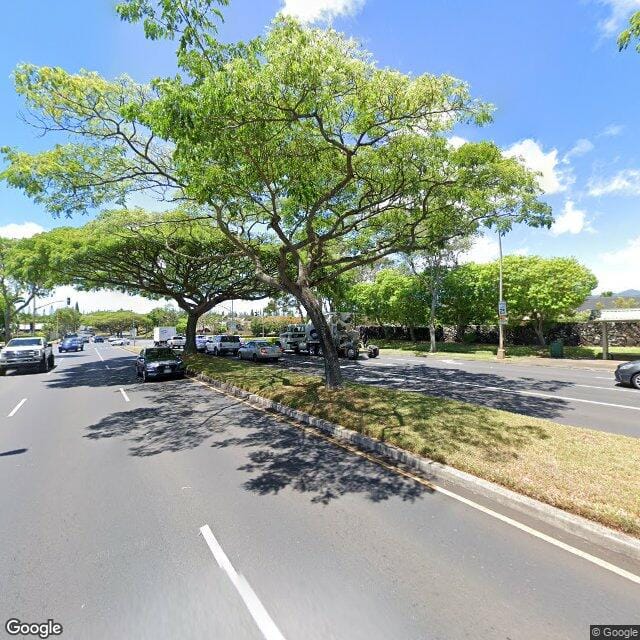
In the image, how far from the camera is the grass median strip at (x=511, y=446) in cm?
488

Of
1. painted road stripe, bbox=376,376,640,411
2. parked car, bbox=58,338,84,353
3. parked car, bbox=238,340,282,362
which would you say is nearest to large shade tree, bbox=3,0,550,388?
painted road stripe, bbox=376,376,640,411

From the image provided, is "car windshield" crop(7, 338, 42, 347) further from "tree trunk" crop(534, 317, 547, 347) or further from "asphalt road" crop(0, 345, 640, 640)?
"tree trunk" crop(534, 317, 547, 347)

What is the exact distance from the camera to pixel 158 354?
18.1 m

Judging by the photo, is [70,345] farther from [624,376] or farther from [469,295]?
[624,376]

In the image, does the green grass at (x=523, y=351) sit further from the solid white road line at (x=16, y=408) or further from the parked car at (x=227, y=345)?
the solid white road line at (x=16, y=408)

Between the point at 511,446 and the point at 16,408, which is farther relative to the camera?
the point at 16,408

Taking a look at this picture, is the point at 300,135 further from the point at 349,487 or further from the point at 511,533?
the point at 511,533

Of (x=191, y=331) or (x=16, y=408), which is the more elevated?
(x=191, y=331)

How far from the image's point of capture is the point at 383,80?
8234 millimetres

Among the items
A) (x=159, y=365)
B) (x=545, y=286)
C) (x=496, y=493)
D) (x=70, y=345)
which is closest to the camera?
(x=496, y=493)

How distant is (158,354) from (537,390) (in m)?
15.2

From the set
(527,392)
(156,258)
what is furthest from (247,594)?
(156,258)

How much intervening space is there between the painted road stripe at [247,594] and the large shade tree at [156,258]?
11.8 meters

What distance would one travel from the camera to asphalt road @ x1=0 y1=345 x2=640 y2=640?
3.16 meters
